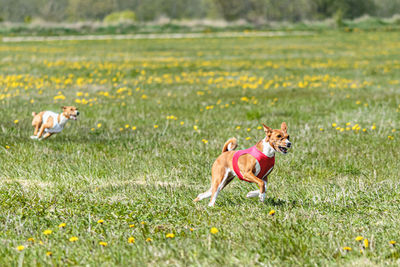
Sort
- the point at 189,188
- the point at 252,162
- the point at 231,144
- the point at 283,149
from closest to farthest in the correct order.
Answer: the point at 283,149 → the point at 252,162 → the point at 231,144 → the point at 189,188

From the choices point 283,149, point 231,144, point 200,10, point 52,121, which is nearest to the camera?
point 283,149

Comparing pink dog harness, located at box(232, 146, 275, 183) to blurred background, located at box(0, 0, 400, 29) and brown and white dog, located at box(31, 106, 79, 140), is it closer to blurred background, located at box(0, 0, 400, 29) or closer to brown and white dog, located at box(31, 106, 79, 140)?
brown and white dog, located at box(31, 106, 79, 140)

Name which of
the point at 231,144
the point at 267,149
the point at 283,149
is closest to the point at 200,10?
the point at 231,144

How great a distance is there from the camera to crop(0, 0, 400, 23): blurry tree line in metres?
96.9

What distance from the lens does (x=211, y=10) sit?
11406 cm

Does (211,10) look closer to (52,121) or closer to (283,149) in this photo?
(52,121)

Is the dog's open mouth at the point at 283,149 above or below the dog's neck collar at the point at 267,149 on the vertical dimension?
above

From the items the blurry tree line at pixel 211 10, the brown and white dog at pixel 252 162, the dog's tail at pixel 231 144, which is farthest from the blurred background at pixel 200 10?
the brown and white dog at pixel 252 162

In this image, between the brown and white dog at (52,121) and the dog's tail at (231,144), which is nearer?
the dog's tail at (231,144)

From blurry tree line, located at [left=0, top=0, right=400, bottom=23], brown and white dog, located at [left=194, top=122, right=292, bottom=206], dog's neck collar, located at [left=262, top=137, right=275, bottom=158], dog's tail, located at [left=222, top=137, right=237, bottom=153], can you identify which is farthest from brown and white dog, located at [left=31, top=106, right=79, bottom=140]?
blurry tree line, located at [left=0, top=0, right=400, bottom=23]

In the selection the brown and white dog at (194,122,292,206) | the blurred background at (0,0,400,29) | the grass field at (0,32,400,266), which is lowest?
the blurred background at (0,0,400,29)

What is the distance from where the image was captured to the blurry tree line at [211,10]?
96.9 meters

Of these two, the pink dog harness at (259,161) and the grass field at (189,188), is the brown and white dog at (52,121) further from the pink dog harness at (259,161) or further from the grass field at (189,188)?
the pink dog harness at (259,161)

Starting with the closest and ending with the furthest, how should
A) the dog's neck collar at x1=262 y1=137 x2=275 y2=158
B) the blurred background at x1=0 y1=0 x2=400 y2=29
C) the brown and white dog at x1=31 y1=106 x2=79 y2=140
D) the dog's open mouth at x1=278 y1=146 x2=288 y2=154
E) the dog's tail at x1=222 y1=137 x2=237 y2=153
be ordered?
the dog's open mouth at x1=278 y1=146 x2=288 y2=154 < the dog's neck collar at x1=262 y1=137 x2=275 y2=158 < the dog's tail at x1=222 y1=137 x2=237 y2=153 < the brown and white dog at x1=31 y1=106 x2=79 y2=140 < the blurred background at x1=0 y1=0 x2=400 y2=29
